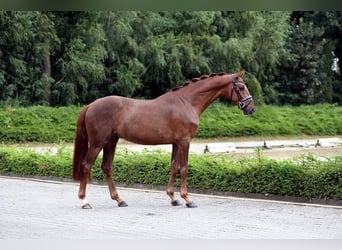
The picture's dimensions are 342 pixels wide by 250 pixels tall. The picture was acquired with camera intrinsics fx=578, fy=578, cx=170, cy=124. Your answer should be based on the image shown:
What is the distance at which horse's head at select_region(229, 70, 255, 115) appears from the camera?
8.60 m

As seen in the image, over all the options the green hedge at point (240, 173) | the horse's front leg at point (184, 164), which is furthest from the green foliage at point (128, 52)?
the horse's front leg at point (184, 164)

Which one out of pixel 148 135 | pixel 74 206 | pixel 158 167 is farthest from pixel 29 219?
pixel 158 167

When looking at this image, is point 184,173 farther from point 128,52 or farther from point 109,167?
point 128,52

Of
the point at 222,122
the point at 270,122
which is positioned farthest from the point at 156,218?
the point at 270,122

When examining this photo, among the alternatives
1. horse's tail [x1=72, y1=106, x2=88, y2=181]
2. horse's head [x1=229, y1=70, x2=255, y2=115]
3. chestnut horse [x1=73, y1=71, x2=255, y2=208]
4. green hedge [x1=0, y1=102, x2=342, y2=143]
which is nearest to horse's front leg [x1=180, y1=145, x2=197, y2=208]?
chestnut horse [x1=73, y1=71, x2=255, y2=208]

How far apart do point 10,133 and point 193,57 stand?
11454 mm

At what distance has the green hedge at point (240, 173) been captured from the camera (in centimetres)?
902

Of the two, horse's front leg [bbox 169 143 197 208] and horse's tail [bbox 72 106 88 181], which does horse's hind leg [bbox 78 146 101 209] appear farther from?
horse's front leg [bbox 169 143 197 208]

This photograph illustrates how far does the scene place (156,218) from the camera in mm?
7879

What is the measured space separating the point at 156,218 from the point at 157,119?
1583 millimetres

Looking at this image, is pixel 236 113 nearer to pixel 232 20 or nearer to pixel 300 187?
pixel 232 20

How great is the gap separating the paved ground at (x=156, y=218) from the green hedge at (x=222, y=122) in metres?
14.6

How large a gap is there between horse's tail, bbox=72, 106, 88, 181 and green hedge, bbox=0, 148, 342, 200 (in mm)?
2308

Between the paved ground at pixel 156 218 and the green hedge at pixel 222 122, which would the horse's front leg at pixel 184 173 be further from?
the green hedge at pixel 222 122
